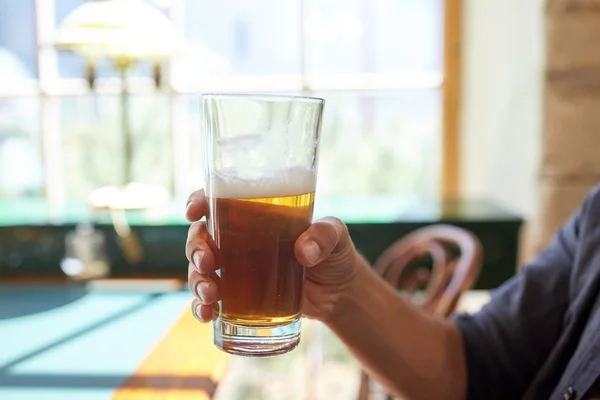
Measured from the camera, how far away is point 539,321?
103 centimetres

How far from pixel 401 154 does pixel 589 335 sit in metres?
2.01

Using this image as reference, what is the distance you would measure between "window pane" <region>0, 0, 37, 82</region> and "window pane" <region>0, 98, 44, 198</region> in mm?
118

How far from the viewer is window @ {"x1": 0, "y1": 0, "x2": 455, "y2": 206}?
2.83 meters

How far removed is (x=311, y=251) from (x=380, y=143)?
2.26 metres

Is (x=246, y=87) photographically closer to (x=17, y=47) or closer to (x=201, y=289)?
(x=17, y=47)

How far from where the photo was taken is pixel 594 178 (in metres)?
1.98

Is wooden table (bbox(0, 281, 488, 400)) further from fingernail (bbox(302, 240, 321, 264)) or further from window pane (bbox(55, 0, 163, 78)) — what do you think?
window pane (bbox(55, 0, 163, 78))

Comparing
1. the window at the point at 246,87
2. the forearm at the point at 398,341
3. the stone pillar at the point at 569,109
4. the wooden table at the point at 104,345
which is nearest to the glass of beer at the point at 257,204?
the forearm at the point at 398,341

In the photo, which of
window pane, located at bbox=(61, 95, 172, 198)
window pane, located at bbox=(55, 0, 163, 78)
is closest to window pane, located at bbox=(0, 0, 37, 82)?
window pane, located at bbox=(55, 0, 163, 78)

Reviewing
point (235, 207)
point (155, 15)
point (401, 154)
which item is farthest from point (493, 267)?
point (235, 207)

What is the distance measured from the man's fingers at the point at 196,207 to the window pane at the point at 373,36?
2.20 m

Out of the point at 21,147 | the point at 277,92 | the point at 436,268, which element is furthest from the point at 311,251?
the point at 21,147

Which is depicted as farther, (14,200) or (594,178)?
(14,200)

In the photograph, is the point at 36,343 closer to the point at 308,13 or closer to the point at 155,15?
the point at 155,15
